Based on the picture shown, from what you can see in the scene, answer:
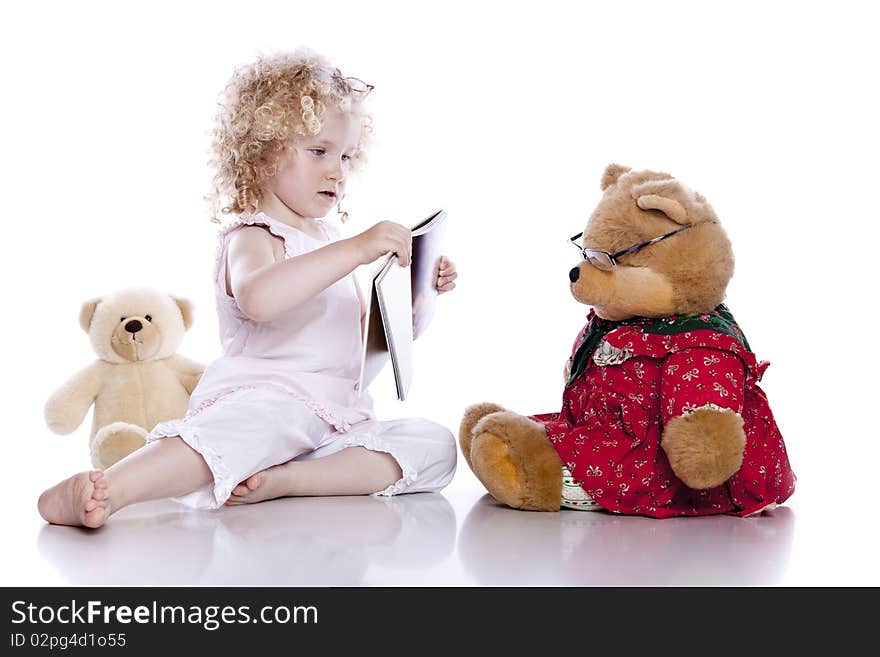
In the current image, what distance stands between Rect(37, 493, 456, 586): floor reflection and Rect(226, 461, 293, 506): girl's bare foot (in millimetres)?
17

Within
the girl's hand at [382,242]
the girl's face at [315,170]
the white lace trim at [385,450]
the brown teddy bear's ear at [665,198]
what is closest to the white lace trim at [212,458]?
the white lace trim at [385,450]

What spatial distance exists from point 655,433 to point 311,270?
1.73 ft

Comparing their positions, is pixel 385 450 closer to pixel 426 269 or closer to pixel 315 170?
pixel 426 269

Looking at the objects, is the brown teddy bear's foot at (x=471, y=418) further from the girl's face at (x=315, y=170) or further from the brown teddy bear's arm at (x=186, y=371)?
the brown teddy bear's arm at (x=186, y=371)

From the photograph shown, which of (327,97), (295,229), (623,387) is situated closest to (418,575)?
(623,387)

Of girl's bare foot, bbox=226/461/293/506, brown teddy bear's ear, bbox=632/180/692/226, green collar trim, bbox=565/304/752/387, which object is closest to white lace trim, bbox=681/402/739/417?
green collar trim, bbox=565/304/752/387

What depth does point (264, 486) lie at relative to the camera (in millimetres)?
1632

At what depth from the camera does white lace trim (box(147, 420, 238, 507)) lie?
1554 mm

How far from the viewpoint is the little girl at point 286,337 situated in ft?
5.12

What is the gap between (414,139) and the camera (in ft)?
9.05

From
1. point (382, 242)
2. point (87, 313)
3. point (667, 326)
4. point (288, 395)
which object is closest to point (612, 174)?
point (667, 326)

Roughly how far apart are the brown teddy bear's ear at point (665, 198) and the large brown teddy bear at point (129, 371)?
91 centimetres
